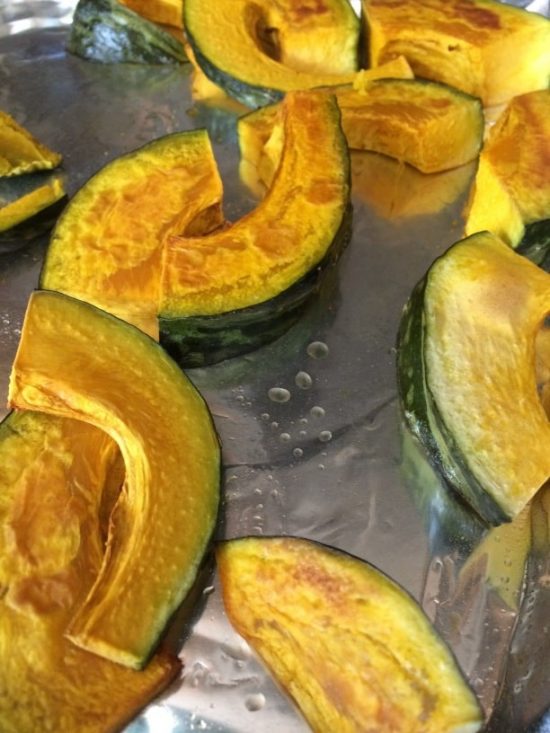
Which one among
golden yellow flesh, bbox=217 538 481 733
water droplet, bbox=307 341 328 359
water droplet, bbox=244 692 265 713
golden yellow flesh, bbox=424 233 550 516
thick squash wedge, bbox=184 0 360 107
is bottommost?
water droplet, bbox=244 692 265 713

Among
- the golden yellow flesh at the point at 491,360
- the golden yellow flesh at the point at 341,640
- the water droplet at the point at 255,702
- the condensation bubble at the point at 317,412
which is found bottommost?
the water droplet at the point at 255,702

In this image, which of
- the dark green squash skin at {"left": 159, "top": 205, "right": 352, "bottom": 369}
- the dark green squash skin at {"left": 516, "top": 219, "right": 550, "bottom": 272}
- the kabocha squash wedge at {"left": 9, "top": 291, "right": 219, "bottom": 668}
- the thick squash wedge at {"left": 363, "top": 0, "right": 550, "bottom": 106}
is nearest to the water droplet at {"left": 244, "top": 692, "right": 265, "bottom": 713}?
the kabocha squash wedge at {"left": 9, "top": 291, "right": 219, "bottom": 668}

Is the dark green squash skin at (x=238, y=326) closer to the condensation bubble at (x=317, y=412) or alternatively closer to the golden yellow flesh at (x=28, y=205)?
the condensation bubble at (x=317, y=412)

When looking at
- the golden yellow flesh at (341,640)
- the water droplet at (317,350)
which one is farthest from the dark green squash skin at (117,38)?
the golden yellow flesh at (341,640)

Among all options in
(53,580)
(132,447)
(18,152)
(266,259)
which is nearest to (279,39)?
(18,152)

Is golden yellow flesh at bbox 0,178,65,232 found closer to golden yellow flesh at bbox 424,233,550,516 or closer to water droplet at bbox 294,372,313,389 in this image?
water droplet at bbox 294,372,313,389

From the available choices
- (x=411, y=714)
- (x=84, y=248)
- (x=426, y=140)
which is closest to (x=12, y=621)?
(x=411, y=714)

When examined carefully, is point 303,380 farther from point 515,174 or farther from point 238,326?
point 515,174
